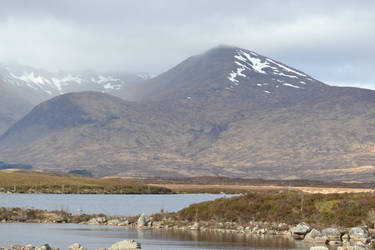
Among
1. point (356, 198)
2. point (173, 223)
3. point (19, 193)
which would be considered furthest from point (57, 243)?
point (19, 193)

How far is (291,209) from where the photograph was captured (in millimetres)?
74438

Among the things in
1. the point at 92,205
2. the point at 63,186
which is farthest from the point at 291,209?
the point at 63,186

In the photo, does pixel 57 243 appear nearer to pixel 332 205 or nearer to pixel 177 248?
pixel 177 248

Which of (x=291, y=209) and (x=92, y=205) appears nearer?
(x=291, y=209)

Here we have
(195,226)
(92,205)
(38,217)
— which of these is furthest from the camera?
(92,205)

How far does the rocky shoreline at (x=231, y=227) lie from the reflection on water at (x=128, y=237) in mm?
2998

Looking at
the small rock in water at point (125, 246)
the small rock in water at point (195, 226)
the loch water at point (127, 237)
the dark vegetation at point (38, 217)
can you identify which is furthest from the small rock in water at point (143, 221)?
the small rock in water at point (125, 246)

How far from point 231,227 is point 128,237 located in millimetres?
14492

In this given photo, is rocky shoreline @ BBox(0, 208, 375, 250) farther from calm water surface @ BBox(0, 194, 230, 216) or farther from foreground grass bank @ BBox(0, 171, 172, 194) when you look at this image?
foreground grass bank @ BBox(0, 171, 172, 194)

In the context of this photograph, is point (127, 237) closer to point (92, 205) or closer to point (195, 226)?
point (195, 226)

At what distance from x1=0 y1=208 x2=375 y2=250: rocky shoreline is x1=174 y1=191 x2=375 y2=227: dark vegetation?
100 inches

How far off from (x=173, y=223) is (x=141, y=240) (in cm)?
1732

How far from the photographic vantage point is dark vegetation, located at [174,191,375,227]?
6969 cm

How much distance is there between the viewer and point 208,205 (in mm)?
82062
